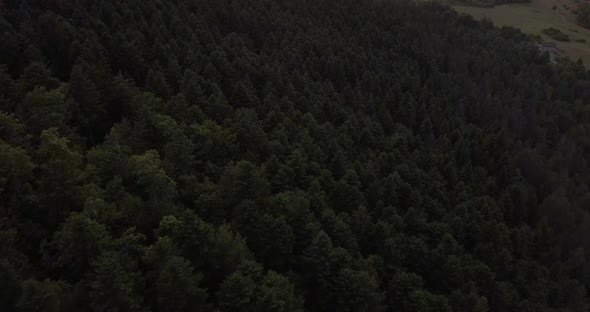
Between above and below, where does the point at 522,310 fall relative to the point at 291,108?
below

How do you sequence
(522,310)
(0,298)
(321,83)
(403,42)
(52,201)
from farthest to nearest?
(403,42) → (321,83) → (522,310) → (52,201) → (0,298)

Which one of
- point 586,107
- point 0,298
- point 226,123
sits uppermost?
point 0,298

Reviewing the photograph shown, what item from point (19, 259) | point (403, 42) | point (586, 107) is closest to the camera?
point (19, 259)

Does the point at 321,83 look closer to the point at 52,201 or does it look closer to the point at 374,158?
the point at 374,158

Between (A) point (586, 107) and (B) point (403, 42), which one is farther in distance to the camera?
(B) point (403, 42)

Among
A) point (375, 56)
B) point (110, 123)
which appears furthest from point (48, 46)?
point (375, 56)

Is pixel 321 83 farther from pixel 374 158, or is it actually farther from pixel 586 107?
pixel 586 107
